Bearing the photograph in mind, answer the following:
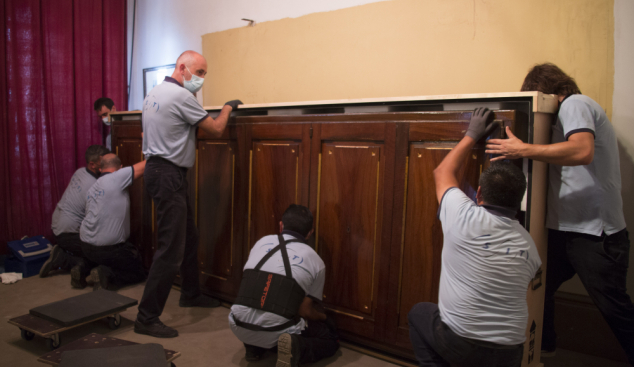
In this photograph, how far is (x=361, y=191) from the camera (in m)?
2.28

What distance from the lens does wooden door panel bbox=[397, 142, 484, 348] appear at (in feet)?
6.64

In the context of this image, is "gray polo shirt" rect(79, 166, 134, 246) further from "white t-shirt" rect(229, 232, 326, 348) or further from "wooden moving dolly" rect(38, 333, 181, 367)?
"white t-shirt" rect(229, 232, 326, 348)

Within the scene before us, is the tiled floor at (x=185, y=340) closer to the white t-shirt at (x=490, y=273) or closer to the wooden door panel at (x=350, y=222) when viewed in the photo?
the wooden door panel at (x=350, y=222)

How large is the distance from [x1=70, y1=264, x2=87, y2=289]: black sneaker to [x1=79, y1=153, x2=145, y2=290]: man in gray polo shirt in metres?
0.10

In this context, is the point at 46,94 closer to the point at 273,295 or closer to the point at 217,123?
the point at 217,123

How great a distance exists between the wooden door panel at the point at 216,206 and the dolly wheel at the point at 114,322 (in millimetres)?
657

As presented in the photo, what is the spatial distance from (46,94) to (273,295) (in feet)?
11.0

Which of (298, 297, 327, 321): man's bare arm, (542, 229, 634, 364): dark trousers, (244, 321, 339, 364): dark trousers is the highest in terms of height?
(542, 229, 634, 364): dark trousers

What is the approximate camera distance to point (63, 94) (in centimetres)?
405

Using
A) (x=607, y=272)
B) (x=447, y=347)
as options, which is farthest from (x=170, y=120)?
(x=607, y=272)

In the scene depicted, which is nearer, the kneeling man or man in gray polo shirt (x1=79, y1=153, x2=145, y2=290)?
the kneeling man

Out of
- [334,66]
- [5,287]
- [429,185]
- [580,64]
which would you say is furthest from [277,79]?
[5,287]

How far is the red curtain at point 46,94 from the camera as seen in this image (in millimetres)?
3703

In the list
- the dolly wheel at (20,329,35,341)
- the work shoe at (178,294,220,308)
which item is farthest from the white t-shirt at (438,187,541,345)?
the dolly wheel at (20,329,35,341)
